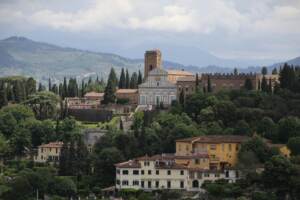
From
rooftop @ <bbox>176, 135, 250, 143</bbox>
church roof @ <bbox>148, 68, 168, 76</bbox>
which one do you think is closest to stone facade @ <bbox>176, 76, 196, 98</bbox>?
church roof @ <bbox>148, 68, 168, 76</bbox>

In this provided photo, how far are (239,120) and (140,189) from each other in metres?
12.9

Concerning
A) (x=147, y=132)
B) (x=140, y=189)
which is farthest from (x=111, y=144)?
(x=140, y=189)

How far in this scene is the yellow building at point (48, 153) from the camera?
6744 cm

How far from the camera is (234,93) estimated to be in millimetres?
73938

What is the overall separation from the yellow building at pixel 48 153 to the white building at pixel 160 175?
33.8 ft

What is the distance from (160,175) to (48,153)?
13.2 meters

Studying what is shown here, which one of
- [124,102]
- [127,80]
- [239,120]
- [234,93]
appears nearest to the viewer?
[239,120]

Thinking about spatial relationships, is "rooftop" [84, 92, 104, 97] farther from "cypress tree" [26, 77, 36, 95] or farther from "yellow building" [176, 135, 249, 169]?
"yellow building" [176, 135, 249, 169]

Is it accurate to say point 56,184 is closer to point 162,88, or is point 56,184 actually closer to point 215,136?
point 215,136

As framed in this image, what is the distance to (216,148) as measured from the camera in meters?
60.5

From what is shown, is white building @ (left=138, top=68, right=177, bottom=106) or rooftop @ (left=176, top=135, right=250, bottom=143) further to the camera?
white building @ (left=138, top=68, right=177, bottom=106)

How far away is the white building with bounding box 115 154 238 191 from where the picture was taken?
189 ft

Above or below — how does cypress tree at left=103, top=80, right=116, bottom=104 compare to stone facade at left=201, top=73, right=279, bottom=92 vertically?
below

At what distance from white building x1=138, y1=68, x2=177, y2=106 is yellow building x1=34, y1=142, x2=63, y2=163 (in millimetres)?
20874
